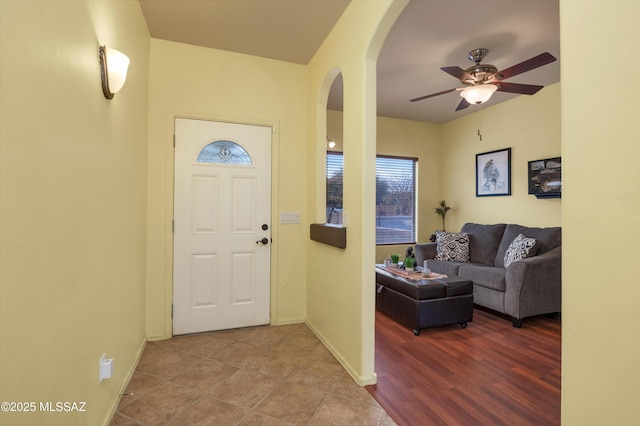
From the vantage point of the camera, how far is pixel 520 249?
366 cm

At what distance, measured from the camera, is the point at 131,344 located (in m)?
2.35

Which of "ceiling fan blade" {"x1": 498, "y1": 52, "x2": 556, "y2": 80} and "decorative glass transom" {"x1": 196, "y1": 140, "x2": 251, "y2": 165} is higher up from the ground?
"ceiling fan blade" {"x1": 498, "y1": 52, "x2": 556, "y2": 80}

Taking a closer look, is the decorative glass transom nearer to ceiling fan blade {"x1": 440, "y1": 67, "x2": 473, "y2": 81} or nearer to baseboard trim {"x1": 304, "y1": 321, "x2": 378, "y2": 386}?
baseboard trim {"x1": 304, "y1": 321, "x2": 378, "y2": 386}

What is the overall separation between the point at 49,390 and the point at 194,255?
6.59 ft

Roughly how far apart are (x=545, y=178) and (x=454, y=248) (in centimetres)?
149

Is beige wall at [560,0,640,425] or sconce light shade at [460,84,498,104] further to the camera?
sconce light shade at [460,84,498,104]

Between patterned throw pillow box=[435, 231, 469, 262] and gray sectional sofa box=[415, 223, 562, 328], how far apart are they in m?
0.03

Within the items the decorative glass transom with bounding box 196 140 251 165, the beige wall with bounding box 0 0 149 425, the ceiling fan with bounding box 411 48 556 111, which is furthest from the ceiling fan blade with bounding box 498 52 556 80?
the beige wall with bounding box 0 0 149 425

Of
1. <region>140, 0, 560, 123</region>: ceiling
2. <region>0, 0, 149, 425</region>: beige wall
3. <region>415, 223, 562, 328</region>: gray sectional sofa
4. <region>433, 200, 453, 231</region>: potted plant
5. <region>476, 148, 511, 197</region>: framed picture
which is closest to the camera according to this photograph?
<region>0, 0, 149, 425</region>: beige wall

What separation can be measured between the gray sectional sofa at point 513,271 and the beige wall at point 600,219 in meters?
2.76

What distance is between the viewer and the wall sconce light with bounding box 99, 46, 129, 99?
5.23 feet

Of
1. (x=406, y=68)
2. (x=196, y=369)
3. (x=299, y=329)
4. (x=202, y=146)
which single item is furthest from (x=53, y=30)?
(x=406, y=68)

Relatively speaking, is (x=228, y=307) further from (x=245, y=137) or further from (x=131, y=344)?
(x=245, y=137)

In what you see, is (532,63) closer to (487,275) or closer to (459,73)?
(459,73)
